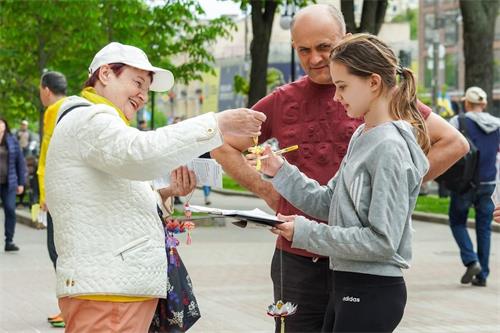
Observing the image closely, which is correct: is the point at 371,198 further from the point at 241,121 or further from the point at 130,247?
the point at 130,247

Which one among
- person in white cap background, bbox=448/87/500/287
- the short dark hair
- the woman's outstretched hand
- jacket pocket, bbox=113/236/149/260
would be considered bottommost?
person in white cap background, bbox=448/87/500/287

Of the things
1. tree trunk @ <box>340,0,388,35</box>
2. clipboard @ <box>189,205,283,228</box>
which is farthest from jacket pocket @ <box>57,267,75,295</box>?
tree trunk @ <box>340,0,388,35</box>

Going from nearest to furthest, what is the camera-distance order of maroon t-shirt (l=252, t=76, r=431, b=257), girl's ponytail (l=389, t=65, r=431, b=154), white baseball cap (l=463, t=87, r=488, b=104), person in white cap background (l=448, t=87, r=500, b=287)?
girl's ponytail (l=389, t=65, r=431, b=154) < maroon t-shirt (l=252, t=76, r=431, b=257) < person in white cap background (l=448, t=87, r=500, b=287) < white baseball cap (l=463, t=87, r=488, b=104)

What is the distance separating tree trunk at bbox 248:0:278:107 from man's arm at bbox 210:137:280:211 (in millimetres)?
20961

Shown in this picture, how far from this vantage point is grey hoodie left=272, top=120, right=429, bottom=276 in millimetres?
3908

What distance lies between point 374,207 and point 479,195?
8.77 m

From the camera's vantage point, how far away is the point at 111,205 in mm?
4082

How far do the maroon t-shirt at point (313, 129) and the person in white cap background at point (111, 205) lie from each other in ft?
2.40

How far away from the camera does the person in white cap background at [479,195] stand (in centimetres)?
1216

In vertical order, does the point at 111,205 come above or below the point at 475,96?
above

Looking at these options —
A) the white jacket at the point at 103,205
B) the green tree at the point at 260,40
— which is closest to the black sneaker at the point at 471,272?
the white jacket at the point at 103,205

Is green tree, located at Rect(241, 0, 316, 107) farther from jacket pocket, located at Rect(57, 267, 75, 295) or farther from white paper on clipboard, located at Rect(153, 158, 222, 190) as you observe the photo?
jacket pocket, located at Rect(57, 267, 75, 295)

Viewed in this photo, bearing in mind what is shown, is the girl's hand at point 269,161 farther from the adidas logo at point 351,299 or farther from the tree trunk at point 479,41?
the tree trunk at point 479,41

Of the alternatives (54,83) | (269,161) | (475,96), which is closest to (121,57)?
(269,161)
